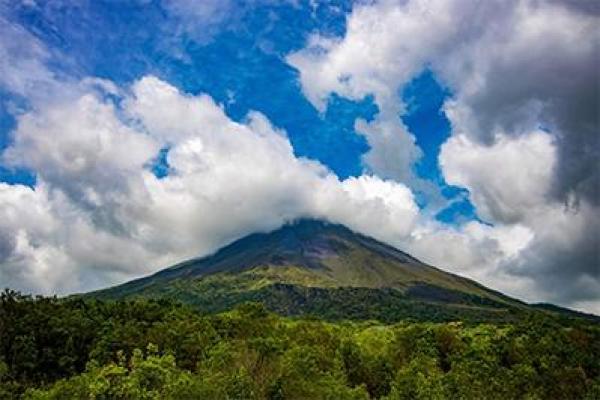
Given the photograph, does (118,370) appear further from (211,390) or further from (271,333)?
(271,333)

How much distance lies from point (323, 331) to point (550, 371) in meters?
31.6

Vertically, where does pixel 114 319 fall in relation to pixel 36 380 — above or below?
above

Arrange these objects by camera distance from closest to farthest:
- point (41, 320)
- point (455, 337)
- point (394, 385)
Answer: point (394, 385) → point (41, 320) → point (455, 337)

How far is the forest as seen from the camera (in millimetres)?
49969

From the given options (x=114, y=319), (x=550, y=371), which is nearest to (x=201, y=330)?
(x=114, y=319)

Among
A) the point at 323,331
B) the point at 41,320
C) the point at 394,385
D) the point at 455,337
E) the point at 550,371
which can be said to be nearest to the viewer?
the point at 394,385

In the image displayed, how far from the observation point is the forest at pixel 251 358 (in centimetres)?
4997

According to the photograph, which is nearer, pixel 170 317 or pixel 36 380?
pixel 36 380

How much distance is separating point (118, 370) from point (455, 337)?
54336 millimetres

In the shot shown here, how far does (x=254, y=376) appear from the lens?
187 feet

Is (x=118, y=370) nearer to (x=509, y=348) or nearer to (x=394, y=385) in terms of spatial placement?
(x=394, y=385)

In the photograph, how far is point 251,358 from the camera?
203 ft

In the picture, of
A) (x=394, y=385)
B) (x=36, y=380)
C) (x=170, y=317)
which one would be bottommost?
(x=36, y=380)

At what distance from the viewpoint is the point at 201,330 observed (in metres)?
85.9
